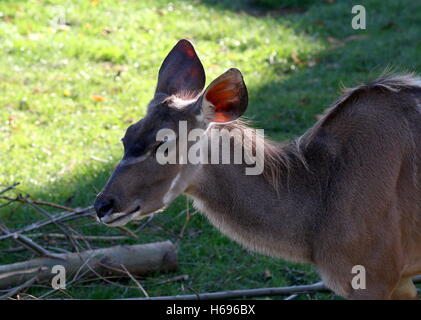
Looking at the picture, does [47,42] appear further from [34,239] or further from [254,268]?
[254,268]

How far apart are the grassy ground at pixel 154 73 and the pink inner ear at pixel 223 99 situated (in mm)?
1719

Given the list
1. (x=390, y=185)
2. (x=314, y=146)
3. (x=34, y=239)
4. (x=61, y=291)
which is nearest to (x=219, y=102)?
(x=314, y=146)

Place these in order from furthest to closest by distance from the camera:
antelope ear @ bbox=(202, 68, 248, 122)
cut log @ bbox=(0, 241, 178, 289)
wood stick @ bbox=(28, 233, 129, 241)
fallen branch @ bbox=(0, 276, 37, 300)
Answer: wood stick @ bbox=(28, 233, 129, 241)
cut log @ bbox=(0, 241, 178, 289)
fallen branch @ bbox=(0, 276, 37, 300)
antelope ear @ bbox=(202, 68, 248, 122)

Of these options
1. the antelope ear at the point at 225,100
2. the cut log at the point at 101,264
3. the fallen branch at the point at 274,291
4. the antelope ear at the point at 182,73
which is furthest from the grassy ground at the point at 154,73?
the antelope ear at the point at 225,100

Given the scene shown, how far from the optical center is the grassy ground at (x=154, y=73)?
6.26 meters

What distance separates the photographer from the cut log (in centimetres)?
556

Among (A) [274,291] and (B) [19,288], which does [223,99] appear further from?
(B) [19,288]

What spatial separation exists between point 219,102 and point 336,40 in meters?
5.93

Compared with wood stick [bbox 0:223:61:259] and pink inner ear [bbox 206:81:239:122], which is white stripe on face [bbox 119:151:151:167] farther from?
wood stick [bbox 0:223:61:259]

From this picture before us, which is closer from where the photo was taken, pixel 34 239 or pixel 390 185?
pixel 390 185

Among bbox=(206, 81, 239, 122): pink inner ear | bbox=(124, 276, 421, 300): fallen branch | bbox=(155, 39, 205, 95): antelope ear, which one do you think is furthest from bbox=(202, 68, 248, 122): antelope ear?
bbox=(124, 276, 421, 300): fallen branch

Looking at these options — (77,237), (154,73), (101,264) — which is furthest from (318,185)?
(154,73)

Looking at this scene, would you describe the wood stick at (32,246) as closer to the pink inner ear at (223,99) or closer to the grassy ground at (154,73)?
the grassy ground at (154,73)
